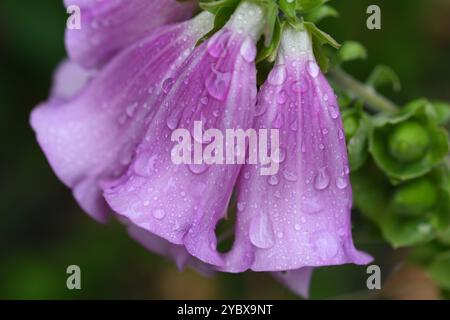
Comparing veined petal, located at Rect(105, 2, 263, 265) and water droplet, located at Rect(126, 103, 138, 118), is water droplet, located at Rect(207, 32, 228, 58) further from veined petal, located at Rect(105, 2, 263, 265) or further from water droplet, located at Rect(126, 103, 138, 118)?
water droplet, located at Rect(126, 103, 138, 118)

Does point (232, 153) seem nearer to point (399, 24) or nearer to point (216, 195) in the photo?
point (216, 195)

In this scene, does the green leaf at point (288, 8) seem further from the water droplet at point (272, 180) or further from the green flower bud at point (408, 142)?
the green flower bud at point (408, 142)

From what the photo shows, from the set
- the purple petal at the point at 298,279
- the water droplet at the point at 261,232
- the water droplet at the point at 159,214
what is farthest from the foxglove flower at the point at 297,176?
the purple petal at the point at 298,279

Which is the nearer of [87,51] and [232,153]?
[232,153]

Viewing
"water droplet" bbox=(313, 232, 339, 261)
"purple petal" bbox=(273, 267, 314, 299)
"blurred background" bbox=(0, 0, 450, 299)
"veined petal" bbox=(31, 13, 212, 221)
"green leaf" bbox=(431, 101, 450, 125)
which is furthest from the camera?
"blurred background" bbox=(0, 0, 450, 299)

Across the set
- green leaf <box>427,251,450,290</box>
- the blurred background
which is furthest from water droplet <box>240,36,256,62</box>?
the blurred background
